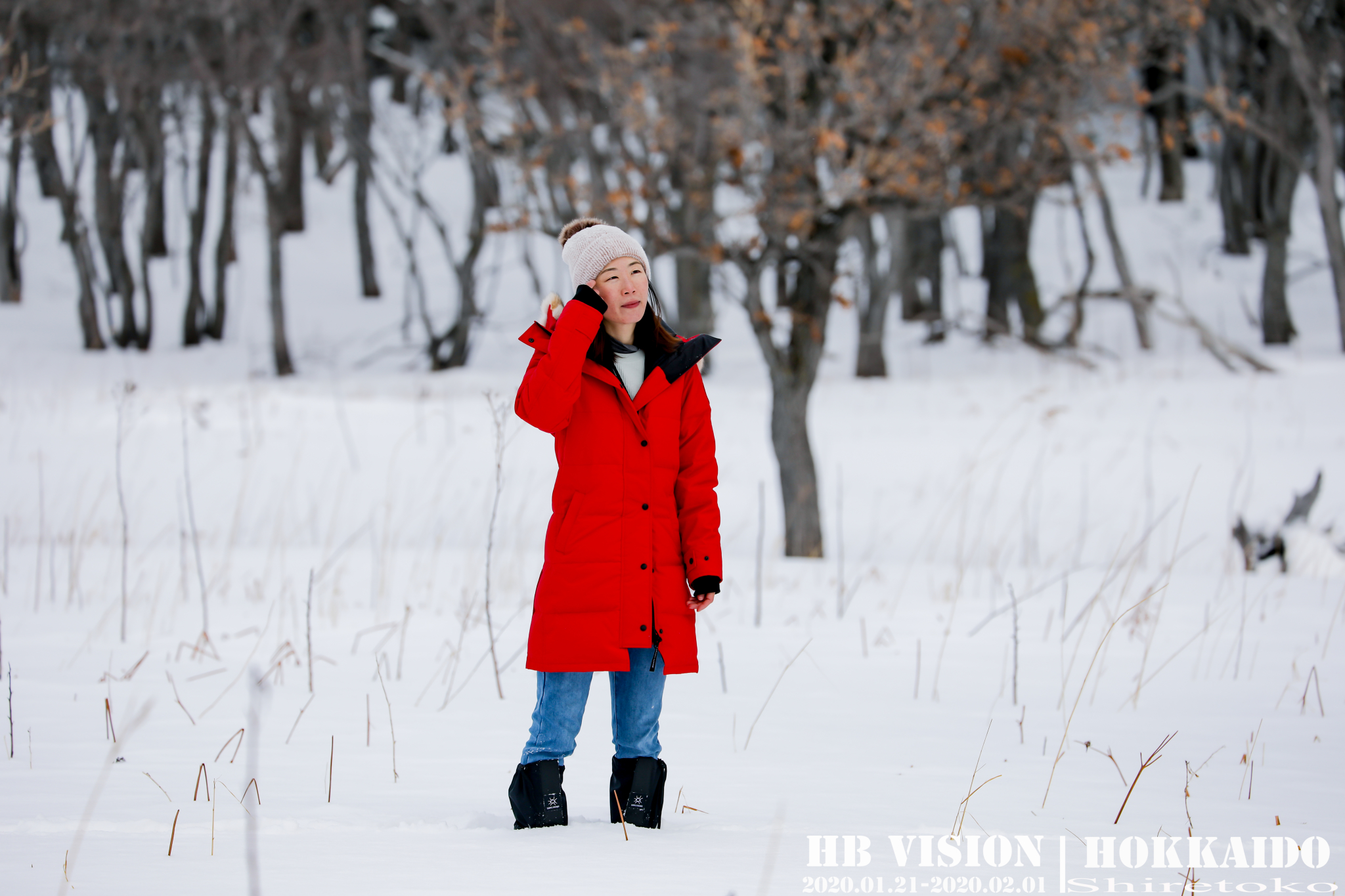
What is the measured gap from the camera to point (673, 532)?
99.1 inches

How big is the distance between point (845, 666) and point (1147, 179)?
27.5 metres

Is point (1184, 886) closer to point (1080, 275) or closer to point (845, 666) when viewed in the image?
point (845, 666)

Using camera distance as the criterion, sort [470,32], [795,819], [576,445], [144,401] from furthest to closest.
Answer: [470,32] < [144,401] < [795,819] < [576,445]

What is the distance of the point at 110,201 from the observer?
61.1 ft

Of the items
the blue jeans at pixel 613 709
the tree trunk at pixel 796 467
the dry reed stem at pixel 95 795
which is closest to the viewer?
the dry reed stem at pixel 95 795

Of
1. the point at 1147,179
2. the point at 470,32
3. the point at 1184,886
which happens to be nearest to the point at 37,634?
the point at 1184,886

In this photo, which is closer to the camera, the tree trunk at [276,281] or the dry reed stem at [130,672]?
the dry reed stem at [130,672]

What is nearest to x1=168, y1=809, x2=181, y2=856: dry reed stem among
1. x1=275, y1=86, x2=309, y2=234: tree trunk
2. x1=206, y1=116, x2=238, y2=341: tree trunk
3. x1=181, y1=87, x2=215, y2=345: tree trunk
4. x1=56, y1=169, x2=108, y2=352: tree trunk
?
x1=275, y1=86, x2=309, y2=234: tree trunk

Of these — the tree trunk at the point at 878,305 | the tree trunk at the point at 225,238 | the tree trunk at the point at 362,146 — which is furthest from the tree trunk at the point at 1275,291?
the tree trunk at the point at 225,238

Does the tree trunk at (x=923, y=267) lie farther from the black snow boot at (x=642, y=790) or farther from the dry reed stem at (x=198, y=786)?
the dry reed stem at (x=198, y=786)

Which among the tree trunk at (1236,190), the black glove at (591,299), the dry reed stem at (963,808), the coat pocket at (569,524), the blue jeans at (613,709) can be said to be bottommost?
the dry reed stem at (963,808)

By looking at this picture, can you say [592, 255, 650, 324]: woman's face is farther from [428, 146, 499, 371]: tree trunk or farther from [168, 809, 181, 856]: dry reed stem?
[428, 146, 499, 371]: tree trunk

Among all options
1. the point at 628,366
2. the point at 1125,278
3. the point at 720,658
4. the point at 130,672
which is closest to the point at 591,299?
the point at 628,366

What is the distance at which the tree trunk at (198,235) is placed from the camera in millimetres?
19516
